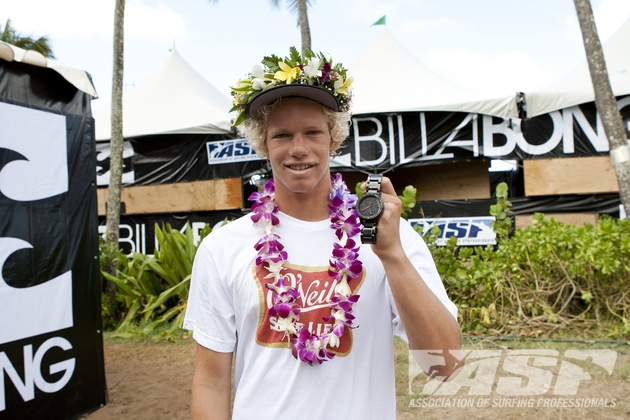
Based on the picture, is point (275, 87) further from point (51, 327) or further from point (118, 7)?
point (118, 7)

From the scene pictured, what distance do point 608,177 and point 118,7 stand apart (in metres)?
9.39

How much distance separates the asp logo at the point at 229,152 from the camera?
11.0 metres

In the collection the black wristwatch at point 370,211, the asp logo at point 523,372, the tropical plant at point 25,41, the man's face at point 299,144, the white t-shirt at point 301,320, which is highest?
the tropical plant at point 25,41

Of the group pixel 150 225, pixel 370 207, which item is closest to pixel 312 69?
pixel 370 207

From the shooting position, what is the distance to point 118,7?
7695 mm

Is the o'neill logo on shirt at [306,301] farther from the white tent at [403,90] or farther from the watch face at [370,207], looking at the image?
the white tent at [403,90]

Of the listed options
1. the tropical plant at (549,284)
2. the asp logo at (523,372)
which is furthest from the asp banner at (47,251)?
the tropical plant at (549,284)

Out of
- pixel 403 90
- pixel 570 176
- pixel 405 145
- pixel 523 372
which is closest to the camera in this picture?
pixel 523 372

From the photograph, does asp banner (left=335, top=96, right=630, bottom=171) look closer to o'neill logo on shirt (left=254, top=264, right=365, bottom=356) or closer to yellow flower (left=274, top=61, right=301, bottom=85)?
yellow flower (left=274, top=61, right=301, bottom=85)

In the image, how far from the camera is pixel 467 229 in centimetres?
975

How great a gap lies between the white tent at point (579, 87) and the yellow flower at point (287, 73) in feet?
28.9

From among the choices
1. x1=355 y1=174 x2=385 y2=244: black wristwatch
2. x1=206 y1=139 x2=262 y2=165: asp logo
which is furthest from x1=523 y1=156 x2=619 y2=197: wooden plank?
x1=355 y1=174 x2=385 y2=244: black wristwatch

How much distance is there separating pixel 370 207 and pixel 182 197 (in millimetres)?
10681

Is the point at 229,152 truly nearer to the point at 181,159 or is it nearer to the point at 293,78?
the point at 181,159
